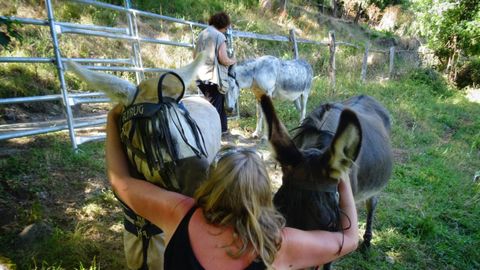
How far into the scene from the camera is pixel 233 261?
1342mm

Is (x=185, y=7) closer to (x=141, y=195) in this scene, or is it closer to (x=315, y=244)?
(x=141, y=195)

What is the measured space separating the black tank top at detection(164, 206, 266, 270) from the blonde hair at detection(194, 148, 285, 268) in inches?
2.6

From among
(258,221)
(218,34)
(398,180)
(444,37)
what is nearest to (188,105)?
(258,221)

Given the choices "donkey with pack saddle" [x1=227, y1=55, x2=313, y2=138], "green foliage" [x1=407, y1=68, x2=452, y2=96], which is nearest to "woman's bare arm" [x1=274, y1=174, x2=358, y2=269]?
"donkey with pack saddle" [x1=227, y1=55, x2=313, y2=138]

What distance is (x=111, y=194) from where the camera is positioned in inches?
142

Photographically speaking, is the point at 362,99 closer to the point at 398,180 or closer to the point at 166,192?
the point at 398,180

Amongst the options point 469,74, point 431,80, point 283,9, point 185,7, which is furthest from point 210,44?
point 469,74

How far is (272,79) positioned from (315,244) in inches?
239

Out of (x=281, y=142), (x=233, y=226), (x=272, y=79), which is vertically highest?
(x=281, y=142)

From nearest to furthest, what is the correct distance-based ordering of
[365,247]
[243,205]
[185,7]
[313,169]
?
[243,205] → [313,169] → [365,247] → [185,7]

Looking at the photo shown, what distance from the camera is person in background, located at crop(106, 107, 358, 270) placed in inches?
53.1

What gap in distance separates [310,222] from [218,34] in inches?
172

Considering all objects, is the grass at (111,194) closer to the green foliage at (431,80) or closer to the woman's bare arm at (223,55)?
the woman's bare arm at (223,55)

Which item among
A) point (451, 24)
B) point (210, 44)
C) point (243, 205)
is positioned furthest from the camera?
point (451, 24)
